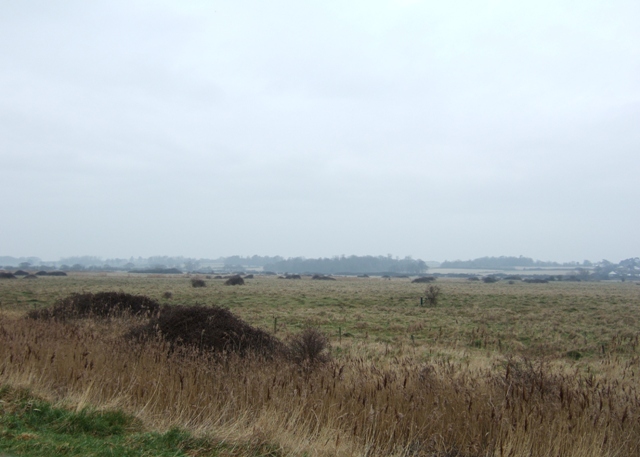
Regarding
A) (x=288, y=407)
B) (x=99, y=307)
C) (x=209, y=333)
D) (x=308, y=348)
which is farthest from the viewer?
(x=99, y=307)

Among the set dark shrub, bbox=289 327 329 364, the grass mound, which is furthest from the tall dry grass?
the grass mound

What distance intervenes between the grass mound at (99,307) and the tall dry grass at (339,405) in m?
9.10

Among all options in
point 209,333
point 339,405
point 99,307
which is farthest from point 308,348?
point 99,307

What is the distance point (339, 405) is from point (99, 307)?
14.5 m

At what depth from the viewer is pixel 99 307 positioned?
17766mm

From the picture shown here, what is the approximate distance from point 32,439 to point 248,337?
6547 mm

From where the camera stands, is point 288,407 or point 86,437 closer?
point 86,437

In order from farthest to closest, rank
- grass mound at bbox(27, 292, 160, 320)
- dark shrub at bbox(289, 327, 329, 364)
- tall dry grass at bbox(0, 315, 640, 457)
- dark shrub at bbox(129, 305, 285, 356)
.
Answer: grass mound at bbox(27, 292, 160, 320)
dark shrub at bbox(129, 305, 285, 356)
dark shrub at bbox(289, 327, 329, 364)
tall dry grass at bbox(0, 315, 640, 457)

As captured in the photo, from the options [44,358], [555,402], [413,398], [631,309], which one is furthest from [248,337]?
[631,309]

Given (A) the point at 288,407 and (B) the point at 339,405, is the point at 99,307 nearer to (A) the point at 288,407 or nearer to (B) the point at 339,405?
(A) the point at 288,407

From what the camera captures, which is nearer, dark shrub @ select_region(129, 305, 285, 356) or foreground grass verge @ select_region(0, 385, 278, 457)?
foreground grass verge @ select_region(0, 385, 278, 457)

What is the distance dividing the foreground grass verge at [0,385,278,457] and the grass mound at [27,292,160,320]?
35.0 feet

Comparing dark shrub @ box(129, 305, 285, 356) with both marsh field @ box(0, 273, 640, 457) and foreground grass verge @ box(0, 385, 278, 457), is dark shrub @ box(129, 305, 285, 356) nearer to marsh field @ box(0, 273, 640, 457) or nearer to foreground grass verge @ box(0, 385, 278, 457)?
marsh field @ box(0, 273, 640, 457)

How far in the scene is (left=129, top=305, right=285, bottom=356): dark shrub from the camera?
34.0ft
